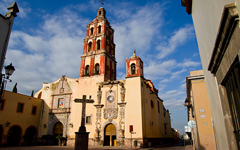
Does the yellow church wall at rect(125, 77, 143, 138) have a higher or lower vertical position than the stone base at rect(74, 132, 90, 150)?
higher

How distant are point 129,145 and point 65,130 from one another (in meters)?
10.3

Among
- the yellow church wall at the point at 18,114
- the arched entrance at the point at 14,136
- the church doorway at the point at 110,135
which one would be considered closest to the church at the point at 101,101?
the church doorway at the point at 110,135

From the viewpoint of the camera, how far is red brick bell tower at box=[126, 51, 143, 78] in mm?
23109

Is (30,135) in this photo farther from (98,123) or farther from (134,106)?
(134,106)

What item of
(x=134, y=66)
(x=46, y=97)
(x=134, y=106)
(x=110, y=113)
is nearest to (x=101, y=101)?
(x=110, y=113)

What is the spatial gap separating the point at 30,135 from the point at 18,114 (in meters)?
4.42

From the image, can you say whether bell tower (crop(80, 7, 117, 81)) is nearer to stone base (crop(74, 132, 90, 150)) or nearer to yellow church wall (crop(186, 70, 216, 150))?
stone base (crop(74, 132, 90, 150))

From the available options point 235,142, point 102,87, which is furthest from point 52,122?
point 235,142

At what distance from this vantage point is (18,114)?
79.1 ft

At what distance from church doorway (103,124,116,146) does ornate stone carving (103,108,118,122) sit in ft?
3.41

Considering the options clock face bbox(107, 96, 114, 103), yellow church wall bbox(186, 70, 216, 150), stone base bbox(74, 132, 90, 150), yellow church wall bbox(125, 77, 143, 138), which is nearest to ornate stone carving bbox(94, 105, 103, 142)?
clock face bbox(107, 96, 114, 103)

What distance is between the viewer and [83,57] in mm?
28188

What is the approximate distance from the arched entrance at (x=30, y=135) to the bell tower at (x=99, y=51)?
37.3ft

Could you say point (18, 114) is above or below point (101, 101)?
below
